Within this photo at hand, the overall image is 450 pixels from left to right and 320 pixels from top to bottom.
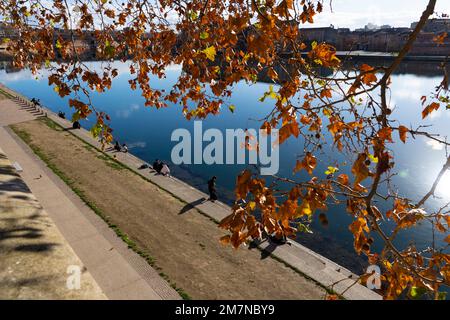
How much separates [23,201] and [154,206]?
5276mm

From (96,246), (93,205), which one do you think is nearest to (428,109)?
(96,246)

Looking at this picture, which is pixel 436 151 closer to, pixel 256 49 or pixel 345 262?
pixel 345 262

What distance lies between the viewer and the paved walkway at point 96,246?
937cm

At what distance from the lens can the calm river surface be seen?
16.2 meters

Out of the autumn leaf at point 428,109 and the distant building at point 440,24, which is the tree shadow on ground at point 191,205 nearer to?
the distant building at point 440,24

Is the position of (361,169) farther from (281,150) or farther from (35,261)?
(281,150)

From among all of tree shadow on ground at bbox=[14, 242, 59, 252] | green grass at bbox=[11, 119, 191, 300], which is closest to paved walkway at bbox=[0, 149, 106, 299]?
tree shadow on ground at bbox=[14, 242, 59, 252]

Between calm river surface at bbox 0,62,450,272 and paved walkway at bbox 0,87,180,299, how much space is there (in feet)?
17.9

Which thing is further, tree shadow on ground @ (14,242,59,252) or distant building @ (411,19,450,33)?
tree shadow on ground @ (14,242,59,252)

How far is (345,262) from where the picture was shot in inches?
550

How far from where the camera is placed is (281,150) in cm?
2820

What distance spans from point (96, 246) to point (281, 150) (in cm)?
1948

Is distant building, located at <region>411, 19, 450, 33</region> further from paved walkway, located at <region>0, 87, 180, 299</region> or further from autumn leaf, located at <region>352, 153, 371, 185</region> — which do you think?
paved walkway, located at <region>0, 87, 180, 299</region>

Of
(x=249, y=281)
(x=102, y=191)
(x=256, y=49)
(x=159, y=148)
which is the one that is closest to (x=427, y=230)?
(x=249, y=281)
